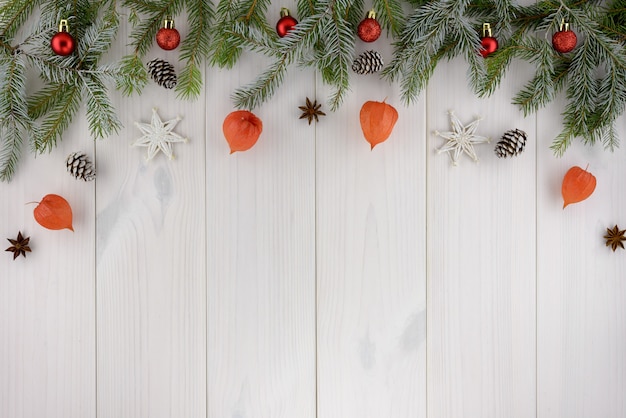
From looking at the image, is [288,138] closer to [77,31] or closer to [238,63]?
[238,63]

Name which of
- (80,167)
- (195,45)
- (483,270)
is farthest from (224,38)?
(483,270)

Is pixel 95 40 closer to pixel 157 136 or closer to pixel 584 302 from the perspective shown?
pixel 157 136

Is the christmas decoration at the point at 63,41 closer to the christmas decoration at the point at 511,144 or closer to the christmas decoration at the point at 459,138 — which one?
the christmas decoration at the point at 459,138

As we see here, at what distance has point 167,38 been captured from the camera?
903mm

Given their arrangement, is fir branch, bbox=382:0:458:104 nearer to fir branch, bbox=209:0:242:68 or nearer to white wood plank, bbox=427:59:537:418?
white wood plank, bbox=427:59:537:418

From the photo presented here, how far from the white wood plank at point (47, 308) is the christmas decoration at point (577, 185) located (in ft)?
3.33

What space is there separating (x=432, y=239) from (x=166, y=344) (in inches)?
24.5

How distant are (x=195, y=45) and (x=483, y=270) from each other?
78 cm

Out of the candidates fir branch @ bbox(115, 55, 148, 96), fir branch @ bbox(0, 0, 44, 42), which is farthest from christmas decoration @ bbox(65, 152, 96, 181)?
fir branch @ bbox(0, 0, 44, 42)

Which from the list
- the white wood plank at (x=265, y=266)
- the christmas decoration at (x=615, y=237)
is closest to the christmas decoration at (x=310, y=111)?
the white wood plank at (x=265, y=266)

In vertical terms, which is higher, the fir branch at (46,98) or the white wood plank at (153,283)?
the fir branch at (46,98)

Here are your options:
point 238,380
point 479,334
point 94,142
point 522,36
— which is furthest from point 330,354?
point 522,36

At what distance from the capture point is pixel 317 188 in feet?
3.21

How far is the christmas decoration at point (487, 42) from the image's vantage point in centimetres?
92
